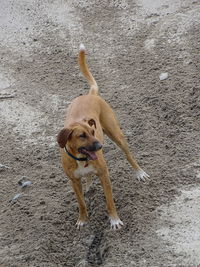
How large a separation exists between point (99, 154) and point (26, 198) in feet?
5.15

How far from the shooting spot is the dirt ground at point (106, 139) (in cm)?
610

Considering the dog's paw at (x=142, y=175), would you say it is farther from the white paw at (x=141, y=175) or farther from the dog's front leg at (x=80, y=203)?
the dog's front leg at (x=80, y=203)

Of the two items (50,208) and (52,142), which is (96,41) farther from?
(50,208)

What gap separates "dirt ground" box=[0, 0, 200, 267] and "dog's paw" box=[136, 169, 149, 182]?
86 mm

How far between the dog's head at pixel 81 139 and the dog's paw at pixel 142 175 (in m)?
1.53

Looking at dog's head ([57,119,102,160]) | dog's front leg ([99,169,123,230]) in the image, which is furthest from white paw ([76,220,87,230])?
dog's head ([57,119,102,160])

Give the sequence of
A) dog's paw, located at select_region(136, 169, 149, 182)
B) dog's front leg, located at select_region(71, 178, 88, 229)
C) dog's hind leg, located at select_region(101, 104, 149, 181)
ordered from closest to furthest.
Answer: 1. dog's front leg, located at select_region(71, 178, 88, 229)
2. dog's hind leg, located at select_region(101, 104, 149, 181)
3. dog's paw, located at select_region(136, 169, 149, 182)

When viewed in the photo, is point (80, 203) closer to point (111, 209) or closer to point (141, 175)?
point (111, 209)

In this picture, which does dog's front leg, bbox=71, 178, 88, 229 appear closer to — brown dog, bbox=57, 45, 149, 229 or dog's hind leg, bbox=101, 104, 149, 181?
brown dog, bbox=57, 45, 149, 229

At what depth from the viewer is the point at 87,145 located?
565 cm

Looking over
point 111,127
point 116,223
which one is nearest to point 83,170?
point 116,223

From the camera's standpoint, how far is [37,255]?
5996mm

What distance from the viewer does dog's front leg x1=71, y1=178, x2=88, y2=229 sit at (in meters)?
6.21

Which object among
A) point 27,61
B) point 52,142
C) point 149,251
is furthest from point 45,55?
point 149,251
